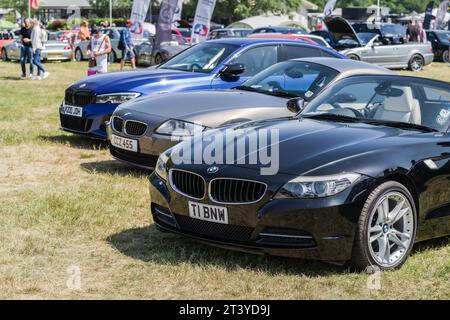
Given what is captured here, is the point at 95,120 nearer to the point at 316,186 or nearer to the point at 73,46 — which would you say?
the point at 316,186

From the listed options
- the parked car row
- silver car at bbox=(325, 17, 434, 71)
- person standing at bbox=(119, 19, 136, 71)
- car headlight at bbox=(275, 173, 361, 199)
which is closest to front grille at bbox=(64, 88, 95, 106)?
the parked car row

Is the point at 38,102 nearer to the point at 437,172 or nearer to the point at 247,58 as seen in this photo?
the point at 247,58

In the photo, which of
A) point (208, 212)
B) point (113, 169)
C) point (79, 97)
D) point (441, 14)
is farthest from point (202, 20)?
point (441, 14)

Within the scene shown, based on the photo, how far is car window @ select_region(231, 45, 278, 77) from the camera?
10102 millimetres

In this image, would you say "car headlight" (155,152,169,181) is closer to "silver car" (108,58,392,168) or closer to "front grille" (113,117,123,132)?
"silver car" (108,58,392,168)

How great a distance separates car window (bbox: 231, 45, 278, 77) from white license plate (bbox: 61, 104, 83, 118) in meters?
2.16

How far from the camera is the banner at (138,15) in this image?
94.2 feet

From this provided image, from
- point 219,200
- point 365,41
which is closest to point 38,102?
point 219,200

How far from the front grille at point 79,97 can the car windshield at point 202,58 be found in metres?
1.36

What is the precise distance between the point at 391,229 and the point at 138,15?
82.0 feet

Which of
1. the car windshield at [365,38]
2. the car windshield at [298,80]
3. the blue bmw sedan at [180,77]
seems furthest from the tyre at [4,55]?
the car windshield at [298,80]

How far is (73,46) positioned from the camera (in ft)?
106

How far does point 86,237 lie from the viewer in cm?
A: 593
